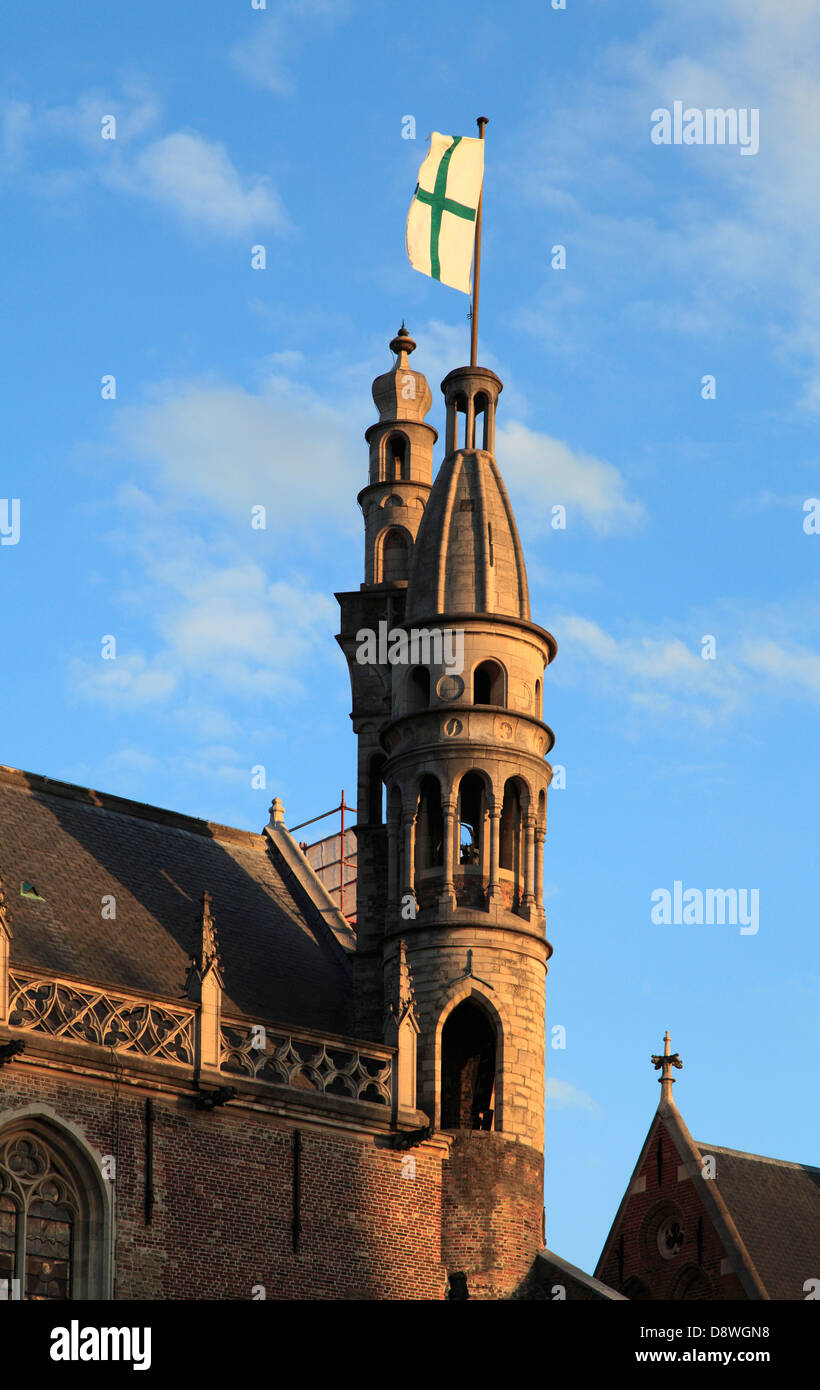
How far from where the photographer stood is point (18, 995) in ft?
129

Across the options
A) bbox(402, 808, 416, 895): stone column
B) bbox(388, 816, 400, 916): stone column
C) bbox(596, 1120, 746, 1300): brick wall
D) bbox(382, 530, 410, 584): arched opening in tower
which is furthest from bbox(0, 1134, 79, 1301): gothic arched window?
bbox(596, 1120, 746, 1300): brick wall

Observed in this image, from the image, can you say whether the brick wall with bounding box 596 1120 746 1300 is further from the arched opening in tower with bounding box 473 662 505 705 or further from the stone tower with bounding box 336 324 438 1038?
the arched opening in tower with bounding box 473 662 505 705

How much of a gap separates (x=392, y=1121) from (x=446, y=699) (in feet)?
27.9

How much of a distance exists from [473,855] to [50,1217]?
12483 millimetres

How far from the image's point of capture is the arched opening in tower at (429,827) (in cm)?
4666

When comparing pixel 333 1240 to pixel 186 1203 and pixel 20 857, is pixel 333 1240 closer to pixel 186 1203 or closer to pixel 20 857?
pixel 186 1203

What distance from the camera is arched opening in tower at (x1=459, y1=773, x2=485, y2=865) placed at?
4716cm

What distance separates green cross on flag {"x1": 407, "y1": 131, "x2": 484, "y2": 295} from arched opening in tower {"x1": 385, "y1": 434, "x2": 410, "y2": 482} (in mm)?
4195

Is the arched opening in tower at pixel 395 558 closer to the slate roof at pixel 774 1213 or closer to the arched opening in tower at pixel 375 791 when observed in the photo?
the arched opening in tower at pixel 375 791

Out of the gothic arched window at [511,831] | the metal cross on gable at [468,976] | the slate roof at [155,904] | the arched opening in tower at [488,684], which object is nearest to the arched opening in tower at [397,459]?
the arched opening in tower at [488,684]

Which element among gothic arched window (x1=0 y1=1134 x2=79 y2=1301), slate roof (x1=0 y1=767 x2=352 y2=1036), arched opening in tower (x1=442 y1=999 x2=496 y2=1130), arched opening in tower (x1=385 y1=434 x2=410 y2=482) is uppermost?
arched opening in tower (x1=385 y1=434 x2=410 y2=482)

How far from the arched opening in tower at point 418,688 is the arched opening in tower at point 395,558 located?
208 inches
